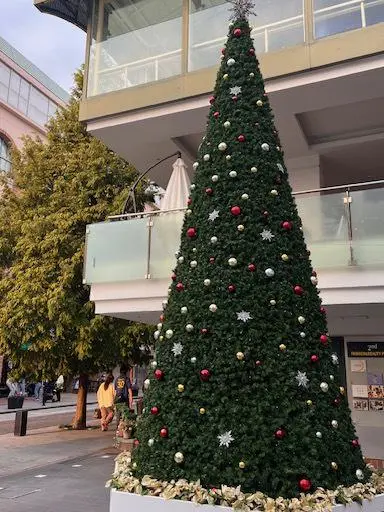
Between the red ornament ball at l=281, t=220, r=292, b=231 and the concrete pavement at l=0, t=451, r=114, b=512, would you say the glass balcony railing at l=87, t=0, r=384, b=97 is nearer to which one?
the red ornament ball at l=281, t=220, r=292, b=231

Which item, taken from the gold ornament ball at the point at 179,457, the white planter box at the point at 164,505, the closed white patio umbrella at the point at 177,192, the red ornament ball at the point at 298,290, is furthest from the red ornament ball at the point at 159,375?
the closed white patio umbrella at the point at 177,192

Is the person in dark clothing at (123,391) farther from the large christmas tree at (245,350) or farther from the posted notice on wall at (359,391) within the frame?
the large christmas tree at (245,350)

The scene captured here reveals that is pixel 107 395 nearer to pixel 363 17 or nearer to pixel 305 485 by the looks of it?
pixel 363 17

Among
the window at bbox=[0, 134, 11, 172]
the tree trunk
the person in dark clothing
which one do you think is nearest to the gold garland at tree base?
the person in dark clothing

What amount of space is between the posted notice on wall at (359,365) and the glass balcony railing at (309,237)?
9.49 ft

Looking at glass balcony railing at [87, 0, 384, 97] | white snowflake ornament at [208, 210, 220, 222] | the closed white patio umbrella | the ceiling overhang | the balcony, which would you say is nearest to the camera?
white snowflake ornament at [208, 210, 220, 222]

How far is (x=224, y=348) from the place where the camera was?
371 centimetres

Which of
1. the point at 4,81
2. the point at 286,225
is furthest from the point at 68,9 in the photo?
the point at 4,81

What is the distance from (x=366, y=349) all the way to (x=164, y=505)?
6902 mm

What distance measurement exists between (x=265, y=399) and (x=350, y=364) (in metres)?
6.57

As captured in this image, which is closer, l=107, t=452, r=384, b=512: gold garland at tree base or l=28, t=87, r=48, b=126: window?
l=107, t=452, r=384, b=512: gold garland at tree base

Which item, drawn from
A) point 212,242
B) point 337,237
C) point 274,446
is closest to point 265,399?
point 274,446

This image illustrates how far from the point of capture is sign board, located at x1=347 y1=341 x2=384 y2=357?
30.7 feet

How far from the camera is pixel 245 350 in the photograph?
12.0 feet
